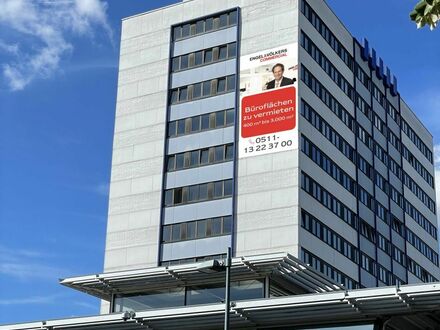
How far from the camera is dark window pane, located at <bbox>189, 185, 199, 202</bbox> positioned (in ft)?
219

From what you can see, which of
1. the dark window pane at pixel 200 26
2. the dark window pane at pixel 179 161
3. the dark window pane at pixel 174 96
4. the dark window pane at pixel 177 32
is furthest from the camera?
the dark window pane at pixel 177 32

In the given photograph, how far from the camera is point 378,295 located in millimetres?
27578

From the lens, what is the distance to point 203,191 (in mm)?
66875

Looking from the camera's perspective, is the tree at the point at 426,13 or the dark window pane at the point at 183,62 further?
the dark window pane at the point at 183,62

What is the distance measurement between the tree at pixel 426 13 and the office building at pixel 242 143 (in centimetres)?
5048

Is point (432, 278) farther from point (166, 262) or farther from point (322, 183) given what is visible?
point (166, 262)

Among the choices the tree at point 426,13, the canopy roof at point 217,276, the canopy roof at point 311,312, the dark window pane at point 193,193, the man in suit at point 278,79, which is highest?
the man in suit at point 278,79

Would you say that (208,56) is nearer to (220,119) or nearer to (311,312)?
(220,119)

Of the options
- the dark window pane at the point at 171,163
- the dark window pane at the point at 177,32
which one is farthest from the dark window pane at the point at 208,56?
the dark window pane at the point at 171,163

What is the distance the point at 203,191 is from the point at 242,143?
4.94 metres

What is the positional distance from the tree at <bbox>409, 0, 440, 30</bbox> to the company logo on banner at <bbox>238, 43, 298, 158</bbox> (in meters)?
54.5

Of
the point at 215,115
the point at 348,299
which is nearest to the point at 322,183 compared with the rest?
the point at 215,115

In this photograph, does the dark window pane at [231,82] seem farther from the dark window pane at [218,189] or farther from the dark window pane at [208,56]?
the dark window pane at [218,189]

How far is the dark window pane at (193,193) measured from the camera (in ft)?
219
